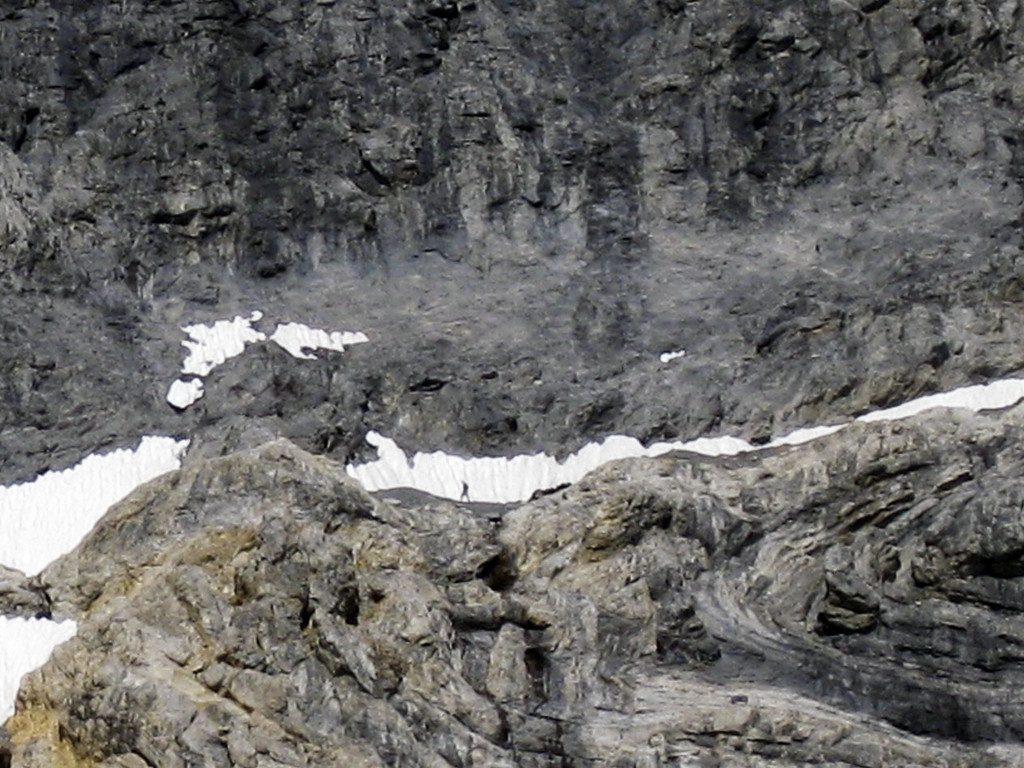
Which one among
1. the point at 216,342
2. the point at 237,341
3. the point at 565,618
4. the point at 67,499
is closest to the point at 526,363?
the point at 237,341

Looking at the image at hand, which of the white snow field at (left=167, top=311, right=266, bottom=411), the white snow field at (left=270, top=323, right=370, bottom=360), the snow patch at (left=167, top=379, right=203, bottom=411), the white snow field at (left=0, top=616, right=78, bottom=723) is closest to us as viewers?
the white snow field at (left=0, top=616, right=78, bottom=723)

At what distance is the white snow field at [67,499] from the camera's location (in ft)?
81.8

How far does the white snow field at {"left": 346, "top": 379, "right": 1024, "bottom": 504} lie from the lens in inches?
1078

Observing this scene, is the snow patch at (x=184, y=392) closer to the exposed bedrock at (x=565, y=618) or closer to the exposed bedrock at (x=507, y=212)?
the exposed bedrock at (x=507, y=212)

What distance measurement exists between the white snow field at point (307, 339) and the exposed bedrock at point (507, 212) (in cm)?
48

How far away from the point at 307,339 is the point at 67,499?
5.82 metres

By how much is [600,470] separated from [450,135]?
1135cm

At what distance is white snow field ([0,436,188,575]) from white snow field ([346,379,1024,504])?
130 inches

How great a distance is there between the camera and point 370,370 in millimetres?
29422

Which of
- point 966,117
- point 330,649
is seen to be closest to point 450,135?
point 966,117

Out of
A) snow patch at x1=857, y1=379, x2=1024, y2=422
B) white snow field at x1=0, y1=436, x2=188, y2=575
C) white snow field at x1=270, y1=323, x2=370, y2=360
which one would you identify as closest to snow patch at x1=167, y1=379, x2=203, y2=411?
white snow field at x1=0, y1=436, x2=188, y2=575

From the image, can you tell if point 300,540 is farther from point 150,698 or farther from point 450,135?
point 450,135

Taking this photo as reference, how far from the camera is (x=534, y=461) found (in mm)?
28438

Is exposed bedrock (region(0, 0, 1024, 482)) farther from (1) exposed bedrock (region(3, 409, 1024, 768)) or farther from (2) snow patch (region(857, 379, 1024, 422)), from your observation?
(1) exposed bedrock (region(3, 409, 1024, 768))
